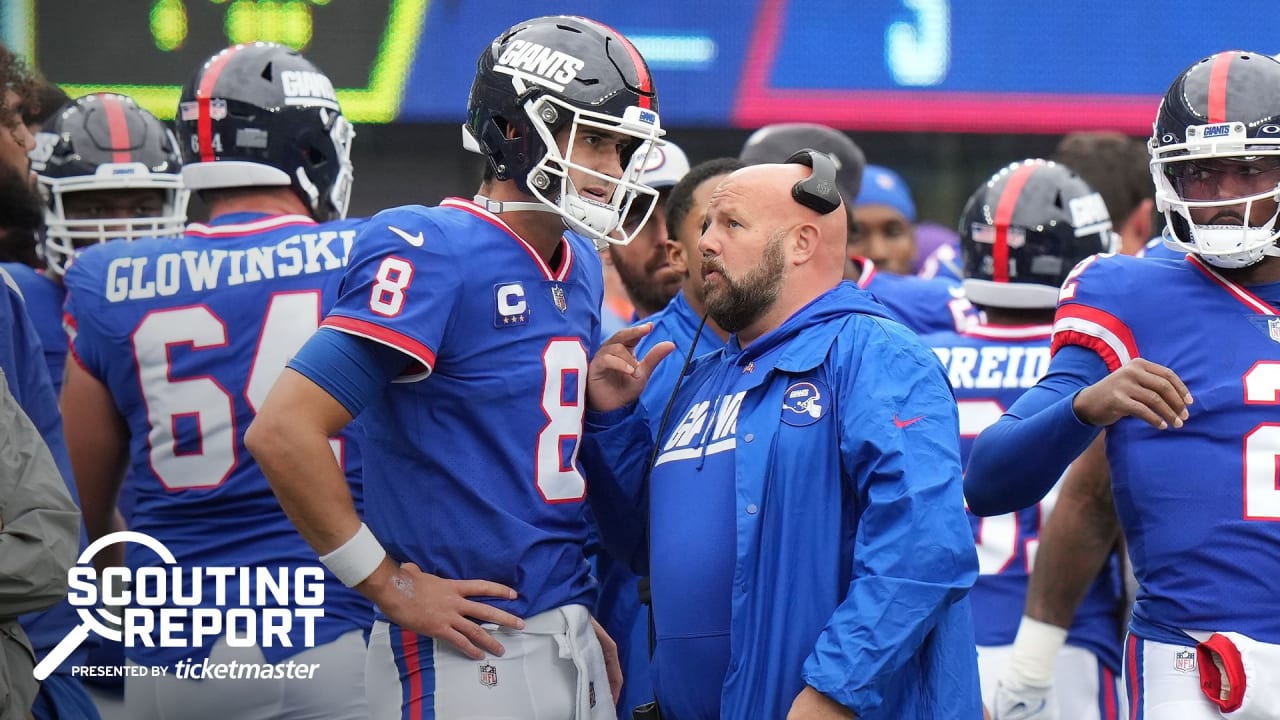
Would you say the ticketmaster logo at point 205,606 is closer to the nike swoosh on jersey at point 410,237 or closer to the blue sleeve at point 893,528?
the nike swoosh on jersey at point 410,237

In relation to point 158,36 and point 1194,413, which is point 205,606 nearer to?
point 1194,413

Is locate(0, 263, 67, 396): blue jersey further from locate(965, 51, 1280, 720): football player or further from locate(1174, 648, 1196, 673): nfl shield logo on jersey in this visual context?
locate(1174, 648, 1196, 673): nfl shield logo on jersey

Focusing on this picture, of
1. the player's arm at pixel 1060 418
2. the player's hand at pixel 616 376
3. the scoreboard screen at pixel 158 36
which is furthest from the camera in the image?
the scoreboard screen at pixel 158 36

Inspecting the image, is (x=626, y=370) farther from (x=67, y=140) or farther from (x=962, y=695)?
(x=67, y=140)

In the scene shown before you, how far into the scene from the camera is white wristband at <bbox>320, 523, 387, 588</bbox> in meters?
2.83

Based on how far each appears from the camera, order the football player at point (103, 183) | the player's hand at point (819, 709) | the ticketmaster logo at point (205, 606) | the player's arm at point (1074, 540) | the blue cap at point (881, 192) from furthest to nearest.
A: the blue cap at point (881, 192)
the football player at point (103, 183)
the player's arm at point (1074, 540)
the ticketmaster logo at point (205, 606)
the player's hand at point (819, 709)

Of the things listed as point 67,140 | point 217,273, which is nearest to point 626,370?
point 217,273

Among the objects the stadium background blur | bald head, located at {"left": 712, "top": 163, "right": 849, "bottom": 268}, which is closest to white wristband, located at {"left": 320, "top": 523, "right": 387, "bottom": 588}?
bald head, located at {"left": 712, "top": 163, "right": 849, "bottom": 268}

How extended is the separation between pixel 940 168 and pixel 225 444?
658cm

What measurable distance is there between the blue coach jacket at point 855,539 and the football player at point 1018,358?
4.64 feet

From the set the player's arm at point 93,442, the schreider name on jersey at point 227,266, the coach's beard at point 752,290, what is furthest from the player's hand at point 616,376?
the player's arm at point 93,442

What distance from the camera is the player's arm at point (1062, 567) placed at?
12.7ft

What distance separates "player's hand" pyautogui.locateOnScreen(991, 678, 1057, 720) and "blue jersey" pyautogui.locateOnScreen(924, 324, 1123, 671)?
26 centimetres

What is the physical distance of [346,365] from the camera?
9.11 feet
